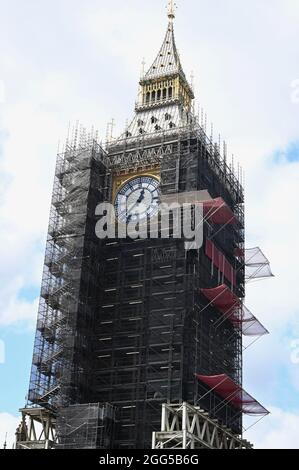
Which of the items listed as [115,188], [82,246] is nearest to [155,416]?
[82,246]

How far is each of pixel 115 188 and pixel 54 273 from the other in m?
14.0

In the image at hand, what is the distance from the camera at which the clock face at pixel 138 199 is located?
108m

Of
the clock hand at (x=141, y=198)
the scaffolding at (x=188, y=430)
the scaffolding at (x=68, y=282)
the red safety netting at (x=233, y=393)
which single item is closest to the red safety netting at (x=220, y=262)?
the clock hand at (x=141, y=198)

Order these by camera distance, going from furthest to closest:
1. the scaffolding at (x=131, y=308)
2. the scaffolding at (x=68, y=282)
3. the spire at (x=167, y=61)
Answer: the spire at (x=167, y=61) < the scaffolding at (x=68, y=282) < the scaffolding at (x=131, y=308)

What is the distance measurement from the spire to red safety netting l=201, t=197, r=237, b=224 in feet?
87.9

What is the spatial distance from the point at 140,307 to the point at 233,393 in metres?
14.1

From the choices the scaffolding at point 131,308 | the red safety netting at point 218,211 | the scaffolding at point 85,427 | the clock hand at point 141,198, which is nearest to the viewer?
the scaffolding at point 85,427

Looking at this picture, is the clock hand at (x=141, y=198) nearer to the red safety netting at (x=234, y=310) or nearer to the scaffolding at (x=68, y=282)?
the scaffolding at (x=68, y=282)

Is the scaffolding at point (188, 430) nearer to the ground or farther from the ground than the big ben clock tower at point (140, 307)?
nearer to the ground

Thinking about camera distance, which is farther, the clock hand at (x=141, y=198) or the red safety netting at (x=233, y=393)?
the clock hand at (x=141, y=198)

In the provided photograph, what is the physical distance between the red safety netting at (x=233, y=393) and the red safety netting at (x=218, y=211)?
63.4 feet

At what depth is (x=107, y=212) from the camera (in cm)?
11006

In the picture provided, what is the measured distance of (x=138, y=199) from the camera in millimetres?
109688
